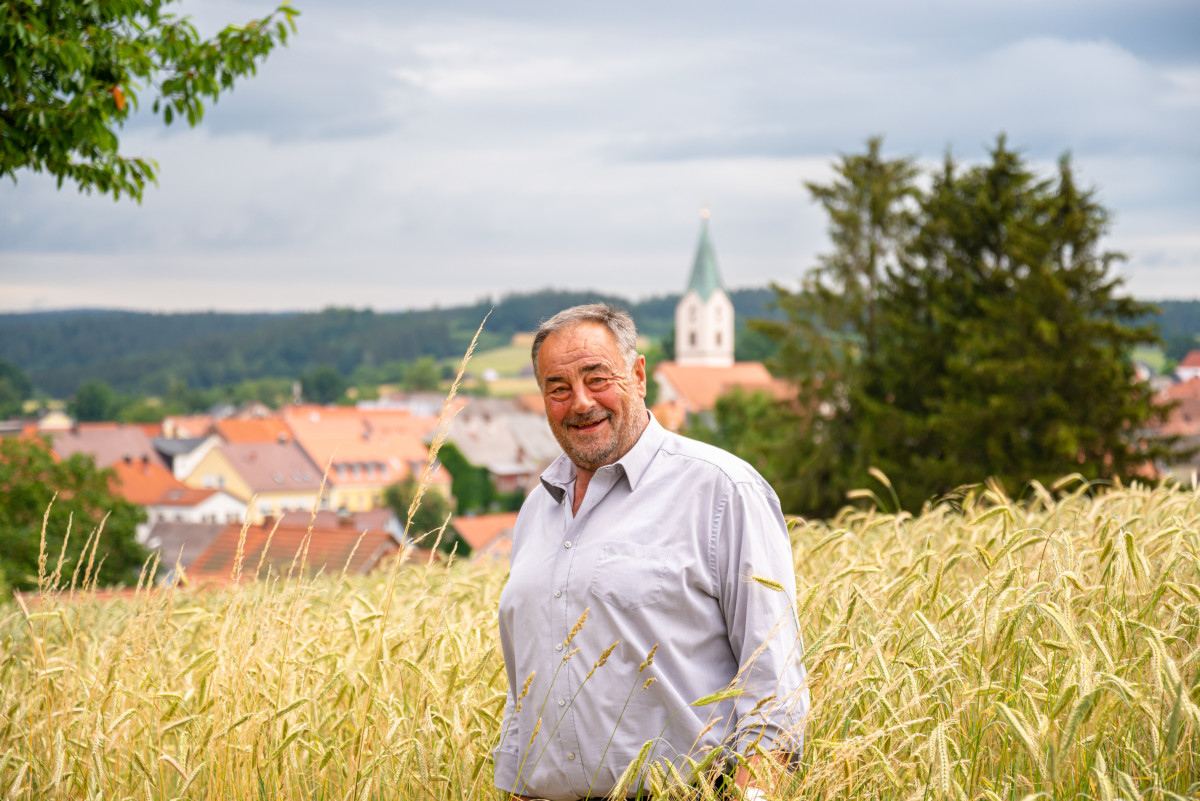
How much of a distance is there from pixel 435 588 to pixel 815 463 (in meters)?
18.9

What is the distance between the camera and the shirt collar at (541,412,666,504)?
7.30 ft

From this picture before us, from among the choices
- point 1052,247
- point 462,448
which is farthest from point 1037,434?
point 462,448

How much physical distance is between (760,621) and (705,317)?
9908 cm

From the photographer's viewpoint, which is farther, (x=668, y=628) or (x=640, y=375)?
(x=640, y=375)

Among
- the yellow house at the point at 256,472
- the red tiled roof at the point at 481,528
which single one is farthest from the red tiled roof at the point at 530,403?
the red tiled roof at the point at 481,528

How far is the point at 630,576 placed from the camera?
209 cm

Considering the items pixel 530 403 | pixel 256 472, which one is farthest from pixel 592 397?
pixel 530 403

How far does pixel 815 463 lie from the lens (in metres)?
23.4

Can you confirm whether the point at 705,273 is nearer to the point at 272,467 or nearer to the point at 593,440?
the point at 272,467

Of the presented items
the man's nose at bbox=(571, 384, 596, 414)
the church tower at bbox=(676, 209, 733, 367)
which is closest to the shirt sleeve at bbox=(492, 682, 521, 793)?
the man's nose at bbox=(571, 384, 596, 414)

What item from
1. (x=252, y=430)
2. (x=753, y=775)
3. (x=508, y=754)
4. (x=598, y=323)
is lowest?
(x=252, y=430)

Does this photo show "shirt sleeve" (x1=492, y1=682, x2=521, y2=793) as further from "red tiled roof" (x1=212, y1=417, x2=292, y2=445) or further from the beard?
"red tiled roof" (x1=212, y1=417, x2=292, y2=445)

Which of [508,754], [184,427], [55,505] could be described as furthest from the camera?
[184,427]

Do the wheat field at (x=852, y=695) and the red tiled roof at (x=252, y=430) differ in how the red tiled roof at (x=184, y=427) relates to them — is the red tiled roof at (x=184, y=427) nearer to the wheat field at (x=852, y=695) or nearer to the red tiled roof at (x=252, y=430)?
the red tiled roof at (x=252, y=430)
